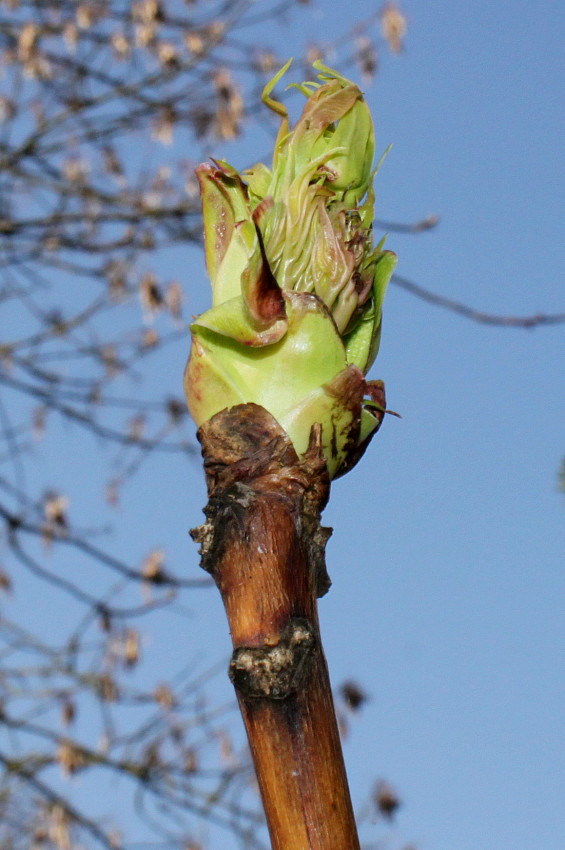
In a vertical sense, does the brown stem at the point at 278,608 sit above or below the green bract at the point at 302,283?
below

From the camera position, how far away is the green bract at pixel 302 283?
68cm

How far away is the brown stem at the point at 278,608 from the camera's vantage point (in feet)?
1.80

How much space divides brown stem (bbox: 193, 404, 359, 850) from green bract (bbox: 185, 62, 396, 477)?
0.03 m

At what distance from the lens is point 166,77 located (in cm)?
389

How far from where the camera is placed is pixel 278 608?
0.59 meters

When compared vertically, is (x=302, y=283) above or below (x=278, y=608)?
above

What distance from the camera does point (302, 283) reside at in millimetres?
718

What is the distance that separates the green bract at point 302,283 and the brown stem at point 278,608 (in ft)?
0.09

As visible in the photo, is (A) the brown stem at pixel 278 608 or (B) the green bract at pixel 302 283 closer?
(A) the brown stem at pixel 278 608

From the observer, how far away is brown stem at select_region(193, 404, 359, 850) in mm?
549

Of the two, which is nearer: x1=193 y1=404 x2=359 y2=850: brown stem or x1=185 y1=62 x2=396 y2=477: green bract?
x1=193 y1=404 x2=359 y2=850: brown stem

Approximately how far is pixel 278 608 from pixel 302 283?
26 centimetres

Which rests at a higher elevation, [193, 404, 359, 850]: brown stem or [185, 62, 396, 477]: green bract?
[185, 62, 396, 477]: green bract

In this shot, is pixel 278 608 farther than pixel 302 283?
No
